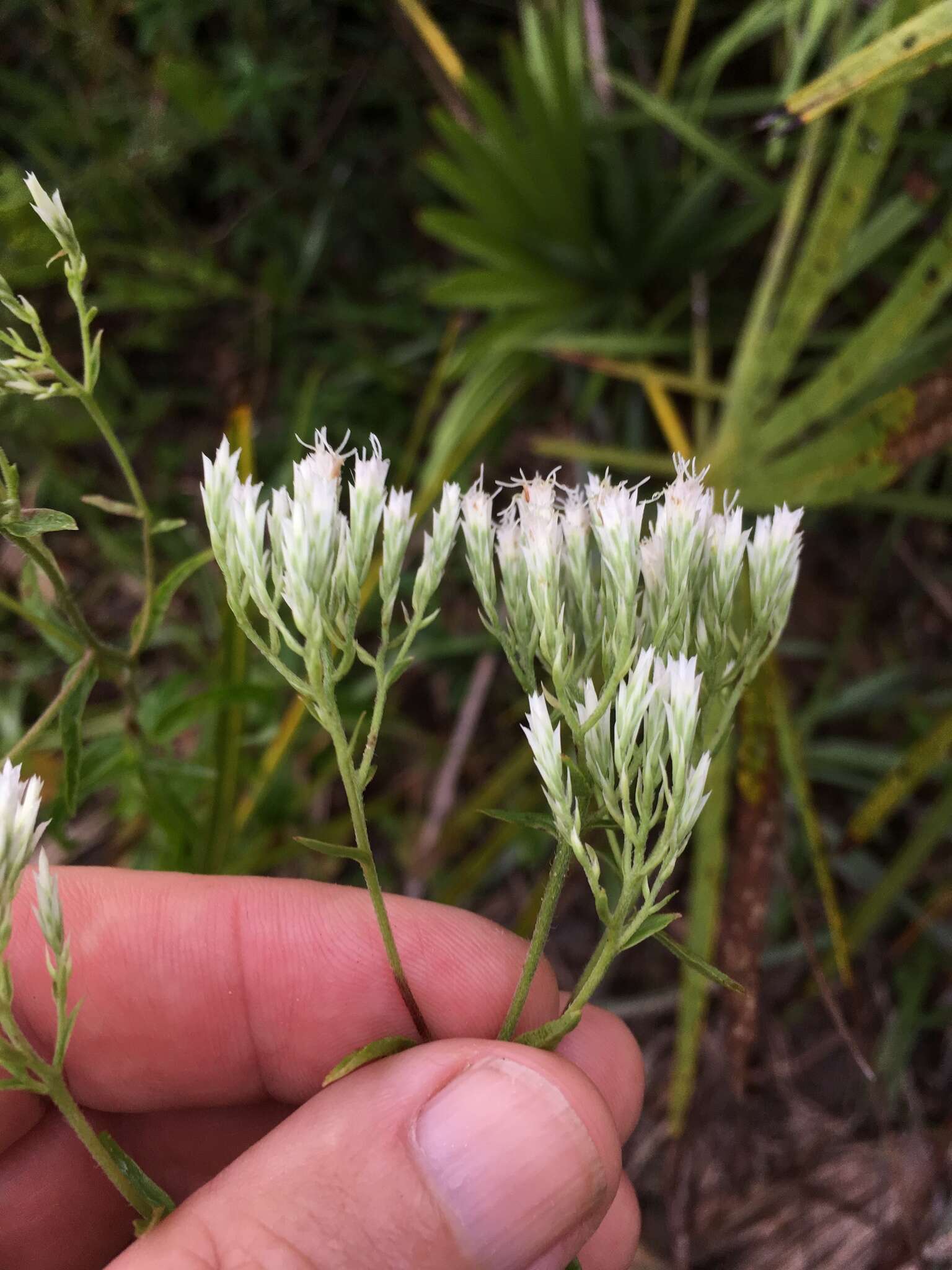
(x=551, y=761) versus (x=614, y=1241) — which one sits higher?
(x=551, y=761)

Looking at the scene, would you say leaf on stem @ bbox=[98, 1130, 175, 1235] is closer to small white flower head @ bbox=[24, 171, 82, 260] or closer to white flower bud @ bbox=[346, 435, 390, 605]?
white flower bud @ bbox=[346, 435, 390, 605]

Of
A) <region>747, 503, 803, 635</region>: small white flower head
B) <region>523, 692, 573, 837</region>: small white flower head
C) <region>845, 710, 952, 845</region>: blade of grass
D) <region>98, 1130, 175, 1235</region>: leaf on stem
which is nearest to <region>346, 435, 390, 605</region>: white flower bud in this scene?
<region>523, 692, 573, 837</region>: small white flower head

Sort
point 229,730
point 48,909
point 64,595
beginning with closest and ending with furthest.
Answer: point 48,909 < point 64,595 < point 229,730

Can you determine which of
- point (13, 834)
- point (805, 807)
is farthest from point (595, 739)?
point (805, 807)

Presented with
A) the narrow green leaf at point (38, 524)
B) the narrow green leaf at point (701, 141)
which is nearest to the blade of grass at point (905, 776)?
the narrow green leaf at point (701, 141)

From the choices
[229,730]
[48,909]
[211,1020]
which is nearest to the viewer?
[48,909]

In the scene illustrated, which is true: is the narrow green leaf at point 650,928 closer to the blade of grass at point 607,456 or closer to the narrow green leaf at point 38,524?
the narrow green leaf at point 38,524

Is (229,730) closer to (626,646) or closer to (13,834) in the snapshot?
(13,834)
